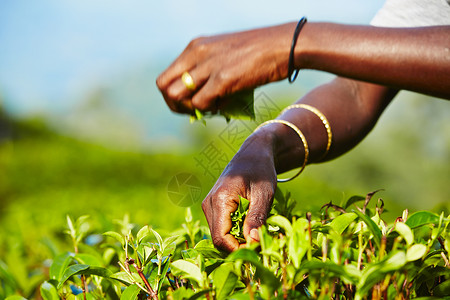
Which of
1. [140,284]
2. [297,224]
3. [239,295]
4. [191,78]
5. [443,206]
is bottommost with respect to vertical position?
[443,206]

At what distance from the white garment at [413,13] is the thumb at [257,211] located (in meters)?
1.17

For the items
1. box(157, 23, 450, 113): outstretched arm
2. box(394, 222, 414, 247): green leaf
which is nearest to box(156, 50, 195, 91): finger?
box(157, 23, 450, 113): outstretched arm

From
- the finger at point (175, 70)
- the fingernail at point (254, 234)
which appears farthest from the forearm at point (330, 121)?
the finger at point (175, 70)

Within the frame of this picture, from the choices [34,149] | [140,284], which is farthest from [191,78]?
[34,149]

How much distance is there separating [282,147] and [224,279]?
80 cm

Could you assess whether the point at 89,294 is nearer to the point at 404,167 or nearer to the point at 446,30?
the point at 446,30

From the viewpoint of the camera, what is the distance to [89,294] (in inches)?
54.2

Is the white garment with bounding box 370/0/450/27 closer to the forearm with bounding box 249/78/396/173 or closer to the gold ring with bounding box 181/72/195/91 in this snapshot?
the forearm with bounding box 249/78/396/173

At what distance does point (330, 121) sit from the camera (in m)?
2.02

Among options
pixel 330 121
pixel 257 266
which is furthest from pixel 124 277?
pixel 330 121

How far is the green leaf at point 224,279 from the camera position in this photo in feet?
3.52

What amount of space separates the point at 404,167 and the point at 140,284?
11574mm

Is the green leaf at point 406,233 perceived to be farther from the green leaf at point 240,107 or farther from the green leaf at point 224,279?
the green leaf at point 240,107

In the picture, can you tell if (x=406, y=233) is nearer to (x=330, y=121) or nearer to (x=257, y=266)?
(x=257, y=266)
